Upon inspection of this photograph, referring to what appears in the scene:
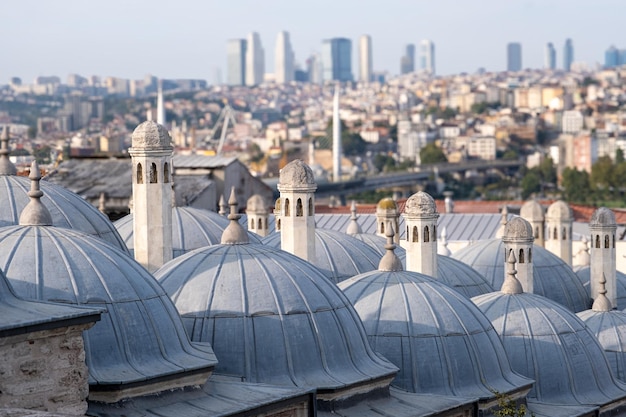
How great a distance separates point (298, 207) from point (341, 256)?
10.6 feet

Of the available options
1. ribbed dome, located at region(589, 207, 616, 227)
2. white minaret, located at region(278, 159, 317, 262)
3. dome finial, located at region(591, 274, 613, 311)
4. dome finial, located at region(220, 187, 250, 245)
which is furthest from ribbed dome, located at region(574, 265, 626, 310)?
dome finial, located at region(220, 187, 250, 245)

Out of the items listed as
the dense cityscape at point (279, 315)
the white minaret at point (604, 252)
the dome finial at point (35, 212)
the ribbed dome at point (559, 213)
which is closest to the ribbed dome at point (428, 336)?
the dense cityscape at point (279, 315)

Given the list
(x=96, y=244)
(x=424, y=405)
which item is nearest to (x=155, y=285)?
(x=96, y=244)

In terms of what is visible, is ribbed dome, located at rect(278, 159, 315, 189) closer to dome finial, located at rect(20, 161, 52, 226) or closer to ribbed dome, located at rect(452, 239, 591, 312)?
dome finial, located at rect(20, 161, 52, 226)

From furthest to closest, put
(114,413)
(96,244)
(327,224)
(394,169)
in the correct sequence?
1. (394,169)
2. (327,224)
3. (96,244)
4. (114,413)

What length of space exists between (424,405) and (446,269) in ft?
23.4

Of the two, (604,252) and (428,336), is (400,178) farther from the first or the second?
(428,336)

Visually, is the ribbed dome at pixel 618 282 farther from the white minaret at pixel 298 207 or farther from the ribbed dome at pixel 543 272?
the white minaret at pixel 298 207

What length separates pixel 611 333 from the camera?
90.5ft

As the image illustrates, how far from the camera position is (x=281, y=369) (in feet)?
65.2

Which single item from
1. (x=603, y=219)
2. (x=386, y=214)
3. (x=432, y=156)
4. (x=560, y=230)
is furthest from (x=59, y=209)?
(x=432, y=156)

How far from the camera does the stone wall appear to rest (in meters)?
15.4

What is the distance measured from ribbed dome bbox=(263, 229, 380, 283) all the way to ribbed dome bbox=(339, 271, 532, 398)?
4063mm

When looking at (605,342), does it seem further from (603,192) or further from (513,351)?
(603,192)
